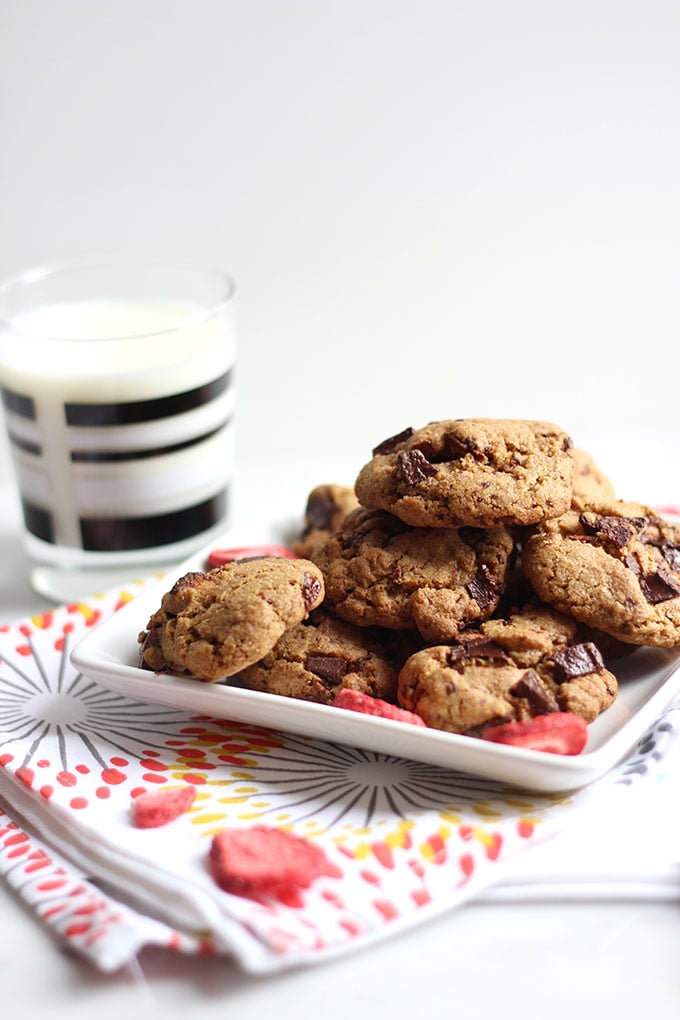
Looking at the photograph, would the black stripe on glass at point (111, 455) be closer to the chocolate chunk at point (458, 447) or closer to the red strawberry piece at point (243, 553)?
the red strawberry piece at point (243, 553)

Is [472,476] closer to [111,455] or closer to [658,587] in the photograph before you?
[658,587]

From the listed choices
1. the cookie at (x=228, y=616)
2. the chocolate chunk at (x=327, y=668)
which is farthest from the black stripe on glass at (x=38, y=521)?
the chocolate chunk at (x=327, y=668)

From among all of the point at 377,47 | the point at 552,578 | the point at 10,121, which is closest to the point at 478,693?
the point at 552,578

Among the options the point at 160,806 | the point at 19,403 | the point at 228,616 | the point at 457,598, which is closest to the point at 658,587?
the point at 457,598

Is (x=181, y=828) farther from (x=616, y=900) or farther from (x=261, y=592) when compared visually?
(x=616, y=900)

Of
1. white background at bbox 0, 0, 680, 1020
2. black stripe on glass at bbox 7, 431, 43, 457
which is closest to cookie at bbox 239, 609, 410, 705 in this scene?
black stripe on glass at bbox 7, 431, 43, 457

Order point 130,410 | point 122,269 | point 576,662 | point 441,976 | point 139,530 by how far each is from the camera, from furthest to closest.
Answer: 1. point 122,269
2. point 139,530
3. point 130,410
4. point 576,662
5. point 441,976
